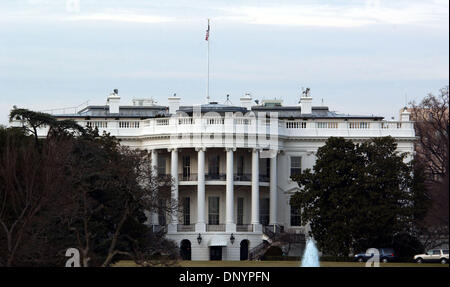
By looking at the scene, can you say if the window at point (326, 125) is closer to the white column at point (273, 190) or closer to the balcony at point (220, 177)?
the white column at point (273, 190)

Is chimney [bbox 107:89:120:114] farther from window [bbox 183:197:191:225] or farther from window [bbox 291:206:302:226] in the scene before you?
window [bbox 291:206:302:226]

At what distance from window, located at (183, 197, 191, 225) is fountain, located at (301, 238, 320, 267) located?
10.4m

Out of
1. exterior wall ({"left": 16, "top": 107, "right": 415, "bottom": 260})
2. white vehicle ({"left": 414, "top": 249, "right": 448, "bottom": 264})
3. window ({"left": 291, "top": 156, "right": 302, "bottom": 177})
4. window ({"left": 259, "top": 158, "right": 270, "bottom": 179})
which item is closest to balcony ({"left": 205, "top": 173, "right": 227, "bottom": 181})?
exterior wall ({"left": 16, "top": 107, "right": 415, "bottom": 260})

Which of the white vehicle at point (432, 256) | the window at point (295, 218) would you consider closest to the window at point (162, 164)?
the window at point (295, 218)

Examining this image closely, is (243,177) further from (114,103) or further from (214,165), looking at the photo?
(114,103)

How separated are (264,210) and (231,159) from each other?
5862 millimetres

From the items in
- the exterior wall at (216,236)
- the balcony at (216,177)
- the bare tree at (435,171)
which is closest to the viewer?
the bare tree at (435,171)

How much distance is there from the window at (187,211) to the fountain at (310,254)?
10368mm

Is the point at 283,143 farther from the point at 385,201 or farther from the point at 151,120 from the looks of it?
the point at 385,201

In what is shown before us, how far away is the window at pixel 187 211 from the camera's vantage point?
96875 millimetres

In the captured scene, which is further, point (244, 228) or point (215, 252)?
point (244, 228)

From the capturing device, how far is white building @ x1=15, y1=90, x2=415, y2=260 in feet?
308

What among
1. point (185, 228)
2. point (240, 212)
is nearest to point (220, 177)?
point (240, 212)

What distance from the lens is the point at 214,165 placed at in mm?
97562
